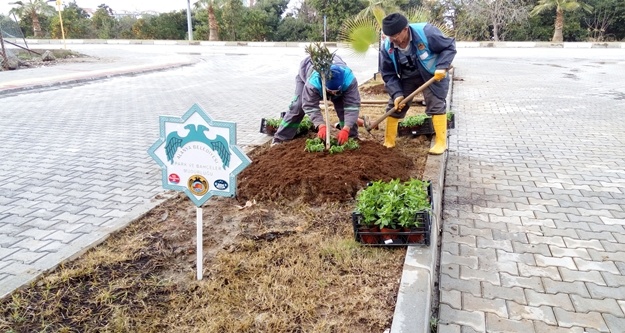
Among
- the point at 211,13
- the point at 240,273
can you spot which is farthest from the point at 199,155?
the point at 211,13

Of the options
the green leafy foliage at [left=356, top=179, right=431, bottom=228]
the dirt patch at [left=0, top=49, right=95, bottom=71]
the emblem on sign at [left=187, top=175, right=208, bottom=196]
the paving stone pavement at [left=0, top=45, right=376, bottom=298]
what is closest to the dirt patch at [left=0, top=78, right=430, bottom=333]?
the green leafy foliage at [left=356, top=179, right=431, bottom=228]

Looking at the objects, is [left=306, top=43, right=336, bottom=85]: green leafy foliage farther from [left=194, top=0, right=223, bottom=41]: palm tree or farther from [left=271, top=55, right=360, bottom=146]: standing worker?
[left=194, top=0, right=223, bottom=41]: palm tree

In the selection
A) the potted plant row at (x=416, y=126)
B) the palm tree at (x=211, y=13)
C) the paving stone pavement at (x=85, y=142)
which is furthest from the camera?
the palm tree at (x=211, y=13)

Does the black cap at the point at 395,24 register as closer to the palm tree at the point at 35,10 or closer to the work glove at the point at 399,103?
the work glove at the point at 399,103

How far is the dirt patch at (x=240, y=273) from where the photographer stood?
7.82 feet

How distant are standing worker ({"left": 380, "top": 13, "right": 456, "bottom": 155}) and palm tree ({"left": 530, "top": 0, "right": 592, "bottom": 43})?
81.4 feet

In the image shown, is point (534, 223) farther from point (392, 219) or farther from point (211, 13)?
point (211, 13)

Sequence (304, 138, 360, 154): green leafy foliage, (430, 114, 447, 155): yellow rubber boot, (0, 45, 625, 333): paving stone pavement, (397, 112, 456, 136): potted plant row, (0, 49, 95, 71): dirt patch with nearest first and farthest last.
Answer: (0, 45, 625, 333): paving stone pavement < (304, 138, 360, 154): green leafy foliage < (430, 114, 447, 155): yellow rubber boot < (397, 112, 456, 136): potted plant row < (0, 49, 95, 71): dirt patch

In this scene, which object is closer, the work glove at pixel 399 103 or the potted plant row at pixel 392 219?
the potted plant row at pixel 392 219

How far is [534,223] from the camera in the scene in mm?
3711

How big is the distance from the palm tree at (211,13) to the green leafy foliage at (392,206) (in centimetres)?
A: 2987

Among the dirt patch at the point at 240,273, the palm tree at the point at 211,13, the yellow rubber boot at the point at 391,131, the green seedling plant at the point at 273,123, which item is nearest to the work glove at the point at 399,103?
the yellow rubber boot at the point at 391,131

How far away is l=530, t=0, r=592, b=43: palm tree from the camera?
25.6m

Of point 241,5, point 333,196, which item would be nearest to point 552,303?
point 333,196
